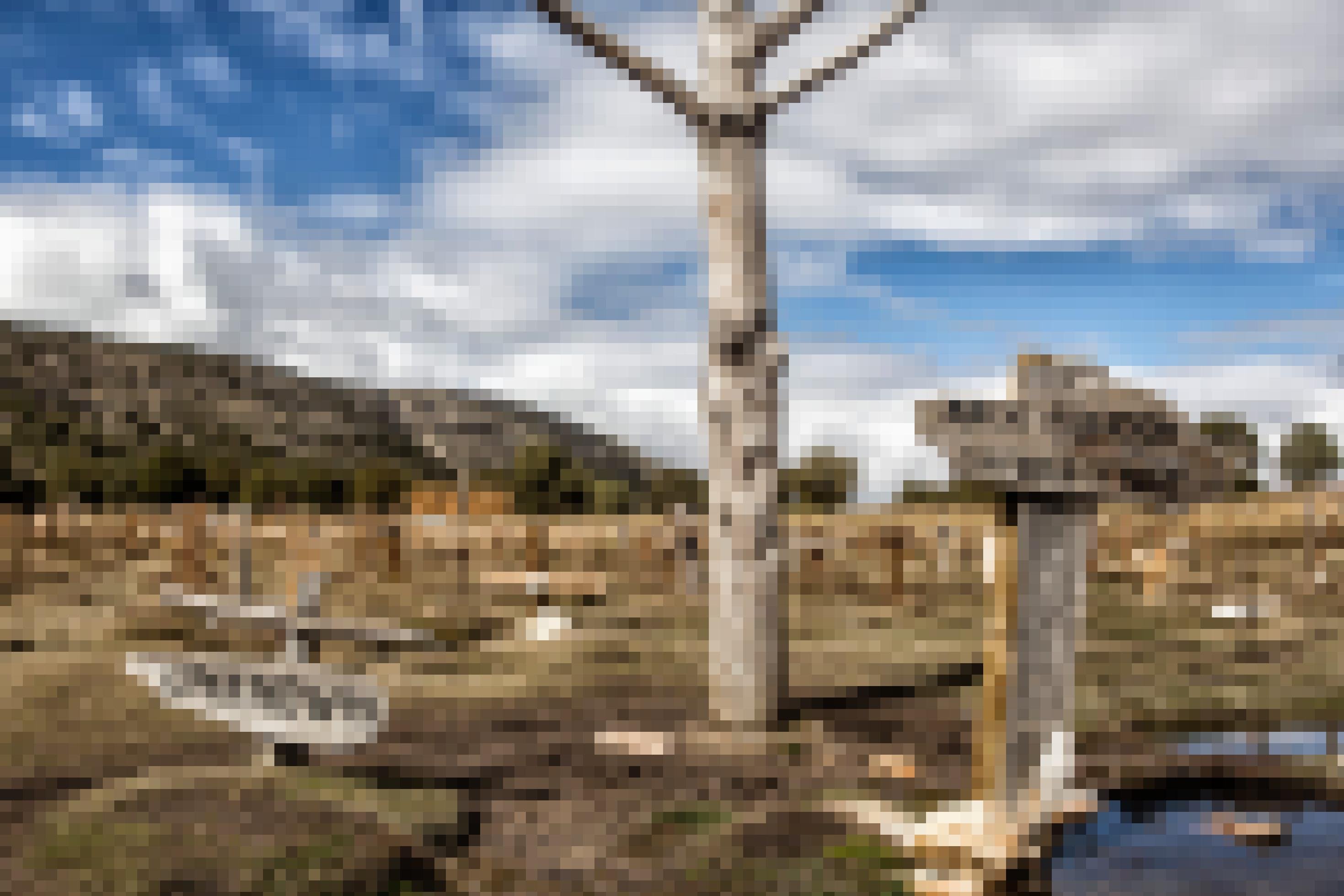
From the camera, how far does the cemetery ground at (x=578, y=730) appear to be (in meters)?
4.62

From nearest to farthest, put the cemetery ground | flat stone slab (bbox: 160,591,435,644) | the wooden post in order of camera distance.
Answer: the wooden post, the cemetery ground, flat stone slab (bbox: 160,591,435,644)

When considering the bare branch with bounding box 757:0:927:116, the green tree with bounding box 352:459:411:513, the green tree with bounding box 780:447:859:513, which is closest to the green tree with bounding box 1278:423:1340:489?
the green tree with bounding box 780:447:859:513

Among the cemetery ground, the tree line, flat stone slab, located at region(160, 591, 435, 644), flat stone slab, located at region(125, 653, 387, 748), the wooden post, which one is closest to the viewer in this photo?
the wooden post

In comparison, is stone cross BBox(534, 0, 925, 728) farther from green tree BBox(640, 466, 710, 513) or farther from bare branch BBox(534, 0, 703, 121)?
green tree BBox(640, 466, 710, 513)

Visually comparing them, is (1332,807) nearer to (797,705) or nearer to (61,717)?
(797,705)

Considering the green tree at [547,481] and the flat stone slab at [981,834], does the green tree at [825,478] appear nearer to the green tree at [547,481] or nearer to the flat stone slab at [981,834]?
the green tree at [547,481]

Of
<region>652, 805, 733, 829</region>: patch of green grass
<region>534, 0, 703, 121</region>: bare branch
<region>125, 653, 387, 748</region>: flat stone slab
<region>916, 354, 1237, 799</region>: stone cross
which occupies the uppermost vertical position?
<region>534, 0, 703, 121</region>: bare branch

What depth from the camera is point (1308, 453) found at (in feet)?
140

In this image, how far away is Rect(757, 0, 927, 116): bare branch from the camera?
6.81 meters

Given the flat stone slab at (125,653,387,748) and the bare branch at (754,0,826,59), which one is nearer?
the flat stone slab at (125,653,387,748)

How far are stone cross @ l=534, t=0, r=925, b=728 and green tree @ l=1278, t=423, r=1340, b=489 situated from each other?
1624 inches

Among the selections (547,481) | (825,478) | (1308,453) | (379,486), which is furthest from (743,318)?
(1308,453)

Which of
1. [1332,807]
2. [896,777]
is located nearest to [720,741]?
[896,777]

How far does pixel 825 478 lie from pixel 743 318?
34414 mm
